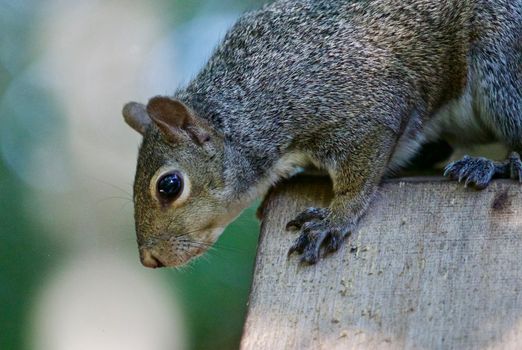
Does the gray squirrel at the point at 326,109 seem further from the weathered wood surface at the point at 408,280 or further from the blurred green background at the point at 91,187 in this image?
the blurred green background at the point at 91,187

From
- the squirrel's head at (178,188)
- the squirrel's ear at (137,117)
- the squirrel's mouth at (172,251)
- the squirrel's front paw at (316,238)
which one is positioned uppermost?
the squirrel's ear at (137,117)

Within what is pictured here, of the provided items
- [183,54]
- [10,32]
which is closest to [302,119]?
[183,54]

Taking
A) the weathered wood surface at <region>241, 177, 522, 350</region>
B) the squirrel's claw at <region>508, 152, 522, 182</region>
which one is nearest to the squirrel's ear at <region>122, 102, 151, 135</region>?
the weathered wood surface at <region>241, 177, 522, 350</region>

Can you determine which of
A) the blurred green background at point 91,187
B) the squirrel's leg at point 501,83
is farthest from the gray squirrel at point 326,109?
the blurred green background at point 91,187

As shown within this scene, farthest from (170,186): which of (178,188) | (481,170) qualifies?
(481,170)

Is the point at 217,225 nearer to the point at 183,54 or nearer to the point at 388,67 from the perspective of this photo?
the point at 388,67

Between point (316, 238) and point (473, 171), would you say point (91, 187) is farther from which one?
point (473, 171)
